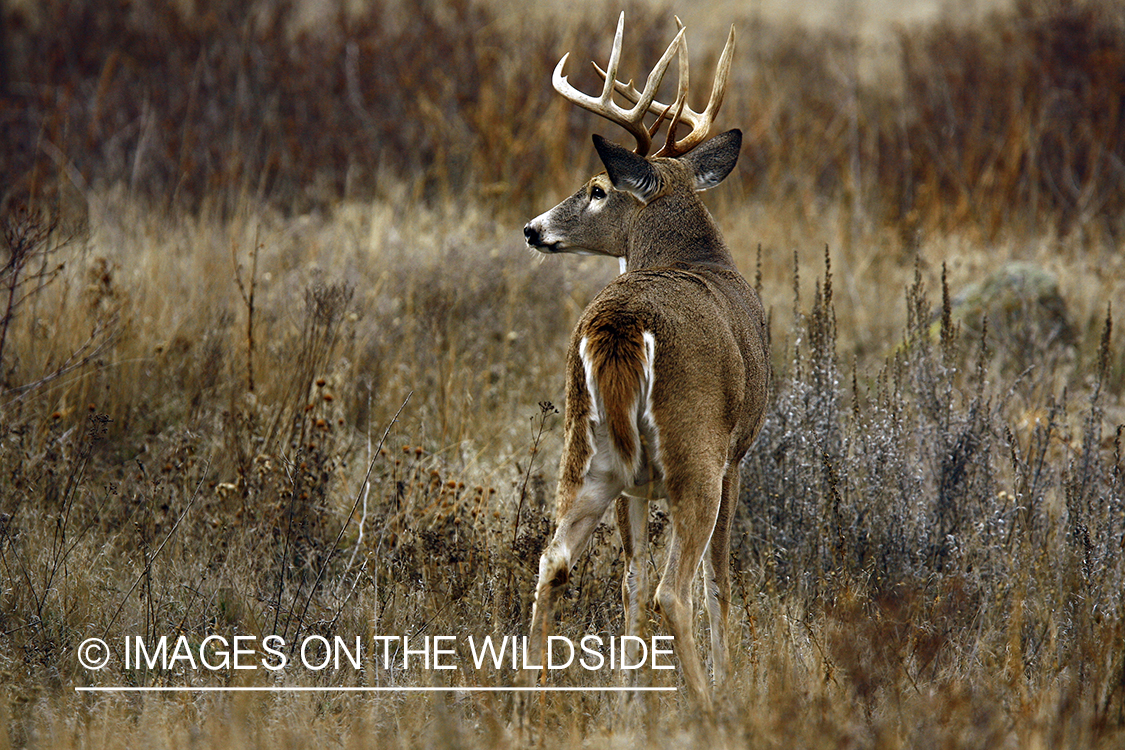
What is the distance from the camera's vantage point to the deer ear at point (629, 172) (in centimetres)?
414

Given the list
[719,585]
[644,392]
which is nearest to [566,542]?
[644,392]

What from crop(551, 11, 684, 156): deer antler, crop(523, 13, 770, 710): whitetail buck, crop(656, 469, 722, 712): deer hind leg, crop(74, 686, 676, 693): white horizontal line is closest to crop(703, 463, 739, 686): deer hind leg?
crop(523, 13, 770, 710): whitetail buck

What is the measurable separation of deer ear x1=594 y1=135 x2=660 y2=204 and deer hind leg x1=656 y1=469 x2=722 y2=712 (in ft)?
4.73

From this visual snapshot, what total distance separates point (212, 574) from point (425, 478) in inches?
54.6

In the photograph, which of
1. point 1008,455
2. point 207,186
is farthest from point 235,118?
point 1008,455

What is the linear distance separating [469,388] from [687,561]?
10.4 feet

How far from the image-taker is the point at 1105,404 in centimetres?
625

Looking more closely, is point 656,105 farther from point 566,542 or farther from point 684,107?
point 566,542

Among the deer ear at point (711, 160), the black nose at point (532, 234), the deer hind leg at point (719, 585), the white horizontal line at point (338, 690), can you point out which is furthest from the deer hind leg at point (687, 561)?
the deer ear at point (711, 160)

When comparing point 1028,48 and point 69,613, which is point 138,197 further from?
point 1028,48

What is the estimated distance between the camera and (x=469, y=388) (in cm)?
616

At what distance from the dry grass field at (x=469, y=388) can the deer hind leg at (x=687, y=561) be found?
191 millimetres

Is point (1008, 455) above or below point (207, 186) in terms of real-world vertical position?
below

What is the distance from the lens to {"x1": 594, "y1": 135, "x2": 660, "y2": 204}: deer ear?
4.14m
